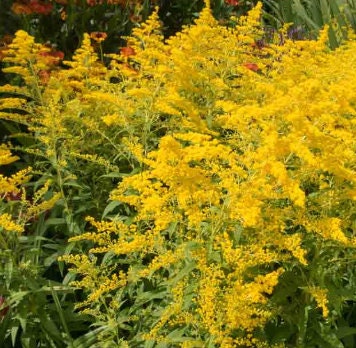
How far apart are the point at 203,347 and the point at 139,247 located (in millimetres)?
454

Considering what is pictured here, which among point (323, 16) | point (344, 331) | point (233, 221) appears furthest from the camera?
point (323, 16)

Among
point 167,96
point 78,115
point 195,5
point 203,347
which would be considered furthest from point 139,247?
point 195,5

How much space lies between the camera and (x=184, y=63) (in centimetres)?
331

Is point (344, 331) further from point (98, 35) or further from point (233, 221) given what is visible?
point (98, 35)

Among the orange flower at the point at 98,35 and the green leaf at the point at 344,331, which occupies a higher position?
the orange flower at the point at 98,35

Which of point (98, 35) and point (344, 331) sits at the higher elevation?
point (98, 35)

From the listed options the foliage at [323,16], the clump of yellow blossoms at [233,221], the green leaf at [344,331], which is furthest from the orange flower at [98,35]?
the green leaf at [344,331]

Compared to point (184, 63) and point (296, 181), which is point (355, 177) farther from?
point (184, 63)

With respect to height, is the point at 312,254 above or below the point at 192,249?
below

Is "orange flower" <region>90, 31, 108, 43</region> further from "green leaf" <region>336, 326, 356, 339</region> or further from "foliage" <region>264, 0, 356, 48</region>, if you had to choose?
"green leaf" <region>336, 326, 356, 339</region>

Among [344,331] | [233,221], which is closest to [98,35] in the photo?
[233,221]

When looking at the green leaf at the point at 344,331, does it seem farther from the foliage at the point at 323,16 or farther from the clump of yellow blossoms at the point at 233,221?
the foliage at the point at 323,16

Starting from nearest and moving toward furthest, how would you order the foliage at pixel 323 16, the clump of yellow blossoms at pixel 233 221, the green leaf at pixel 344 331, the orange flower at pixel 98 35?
the clump of yellow blossoms at pixel 233 221 → the green leaf at pixel 344 331 → the orange flower at pixel 98 35 → the foliage at pixel 323 16

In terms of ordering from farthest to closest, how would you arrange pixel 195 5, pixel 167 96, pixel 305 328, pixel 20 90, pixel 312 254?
pixel 195 5, pixel 20 90, pixel 167 96, pixel 312 254, pixel 305 328
